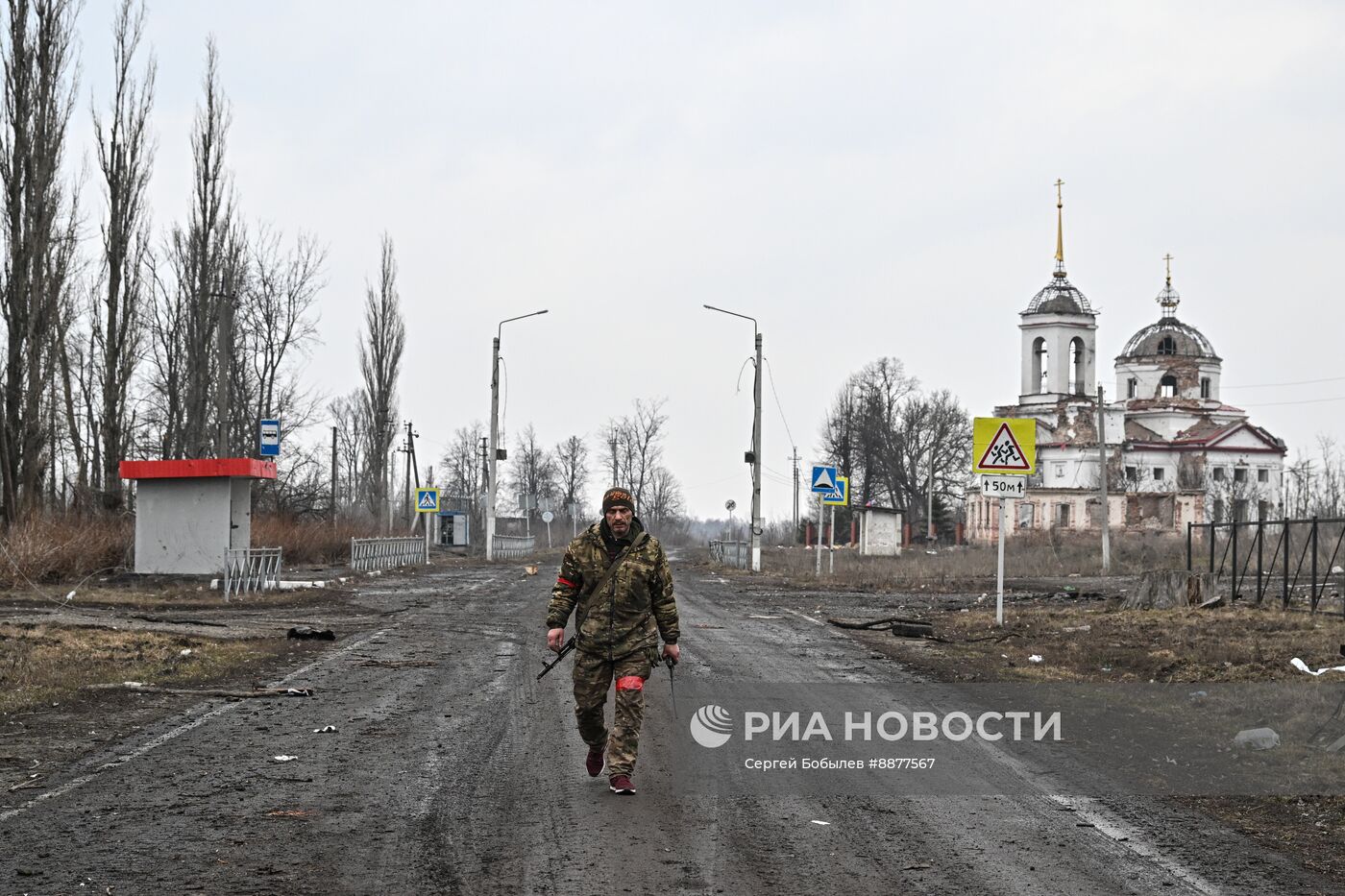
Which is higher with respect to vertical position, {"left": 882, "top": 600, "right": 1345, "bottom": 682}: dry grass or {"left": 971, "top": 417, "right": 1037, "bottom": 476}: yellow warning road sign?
{"left": 971, "top": 417, "right": 1037, "bottom": 476}: yellow warning road sign

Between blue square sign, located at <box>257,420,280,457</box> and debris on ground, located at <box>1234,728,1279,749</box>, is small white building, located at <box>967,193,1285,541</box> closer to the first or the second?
blue square sign, located at <box>257,420,280,457</box>

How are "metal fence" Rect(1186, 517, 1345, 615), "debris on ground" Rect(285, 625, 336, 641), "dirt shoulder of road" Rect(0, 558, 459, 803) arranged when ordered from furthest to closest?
"metal fence" Rect(1186, 517, 1345, 615) < "debris on ground" Rect(285, 625, 336, 641) < "dirt shoulder of road" Rect(0, 558, 459, 803)

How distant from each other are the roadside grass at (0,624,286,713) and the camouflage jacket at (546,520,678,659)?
18.8ft

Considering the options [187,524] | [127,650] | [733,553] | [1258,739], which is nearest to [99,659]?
[127,650]

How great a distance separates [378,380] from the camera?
62.8 m

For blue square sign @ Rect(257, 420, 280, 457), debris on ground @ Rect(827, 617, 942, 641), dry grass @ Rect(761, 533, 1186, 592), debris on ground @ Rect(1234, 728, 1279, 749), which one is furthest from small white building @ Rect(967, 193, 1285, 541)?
debris on ground @ Rect(1234, 728, 1279, 749)

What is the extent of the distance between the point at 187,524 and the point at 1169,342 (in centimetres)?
7834

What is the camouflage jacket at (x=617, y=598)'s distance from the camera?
8656 millimetres

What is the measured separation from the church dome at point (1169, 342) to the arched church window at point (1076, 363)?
6.68 m

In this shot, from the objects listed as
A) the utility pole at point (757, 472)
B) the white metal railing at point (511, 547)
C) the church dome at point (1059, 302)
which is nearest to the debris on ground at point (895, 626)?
the utility pole at point (757, 472)

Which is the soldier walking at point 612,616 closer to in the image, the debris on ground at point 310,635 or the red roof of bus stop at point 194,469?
the debris on ground at point 310,635

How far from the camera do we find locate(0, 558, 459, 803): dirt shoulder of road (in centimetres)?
1054

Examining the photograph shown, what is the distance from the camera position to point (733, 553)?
54906 millimetres

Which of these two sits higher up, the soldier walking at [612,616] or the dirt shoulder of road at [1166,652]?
the soldier walking at [612,616]
